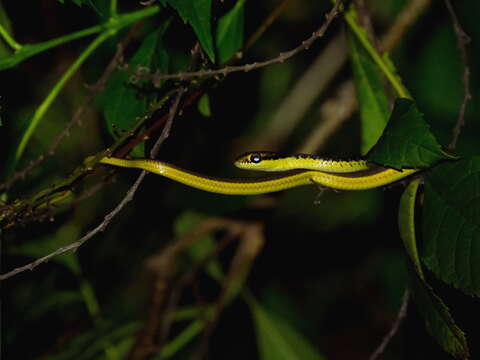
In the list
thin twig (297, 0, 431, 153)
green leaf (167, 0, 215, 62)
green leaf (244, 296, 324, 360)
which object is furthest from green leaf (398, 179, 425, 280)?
green leaf (244, 296, 324, 360)

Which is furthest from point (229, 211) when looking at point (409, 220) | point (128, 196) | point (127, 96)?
point (128, 196)

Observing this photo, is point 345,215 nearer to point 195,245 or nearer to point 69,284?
point 195,245

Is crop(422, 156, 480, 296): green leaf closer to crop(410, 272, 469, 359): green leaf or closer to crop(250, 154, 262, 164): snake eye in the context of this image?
crop(410, 272, 469, 359): green leaf

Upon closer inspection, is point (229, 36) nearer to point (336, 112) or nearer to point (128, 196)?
point (128, 196)

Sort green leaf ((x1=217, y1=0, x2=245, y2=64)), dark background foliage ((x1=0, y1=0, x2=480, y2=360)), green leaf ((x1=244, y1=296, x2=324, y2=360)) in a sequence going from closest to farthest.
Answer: green leaf ((x1=217, y1=0, x2=245, y2=64))
dark background foliage ((x1=0, y1=0, x2=480, y2=360))
green leaf ((x1=244, y1=296, x2=324, y2=360))

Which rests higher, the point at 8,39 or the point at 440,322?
the point at 8,39

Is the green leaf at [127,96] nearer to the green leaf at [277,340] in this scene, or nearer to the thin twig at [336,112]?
the thin twig at [336,112]
